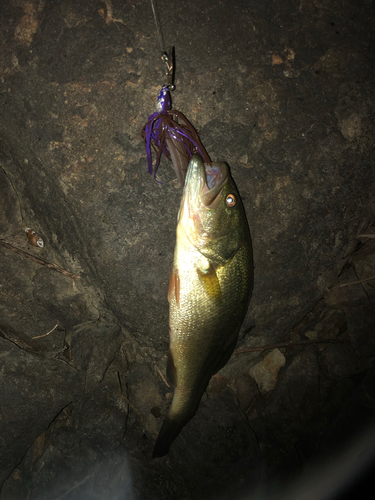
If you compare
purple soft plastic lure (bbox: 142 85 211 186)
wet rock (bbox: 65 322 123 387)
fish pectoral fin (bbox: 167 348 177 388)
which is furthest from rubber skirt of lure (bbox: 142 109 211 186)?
wet rock (bbox: 65 322 123 387)

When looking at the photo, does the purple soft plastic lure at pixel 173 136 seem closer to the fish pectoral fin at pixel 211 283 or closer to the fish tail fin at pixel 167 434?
the fish pectoral fin at pixel 211 283

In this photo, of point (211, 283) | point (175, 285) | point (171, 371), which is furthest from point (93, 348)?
point (211, 283)

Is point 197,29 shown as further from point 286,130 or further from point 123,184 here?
point 123,184

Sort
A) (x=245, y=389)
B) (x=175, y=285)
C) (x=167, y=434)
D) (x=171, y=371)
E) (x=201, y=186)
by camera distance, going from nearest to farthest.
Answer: (x=201, y=186), (x=175, y=285), (x=171, y=371), (x=167, y=434), (x=245, y=389)

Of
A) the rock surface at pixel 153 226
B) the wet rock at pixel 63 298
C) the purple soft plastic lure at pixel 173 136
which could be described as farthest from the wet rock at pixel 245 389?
the purple soft plastic lure at pixel 173 136

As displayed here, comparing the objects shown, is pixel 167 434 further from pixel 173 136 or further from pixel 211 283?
pixel 173 136
